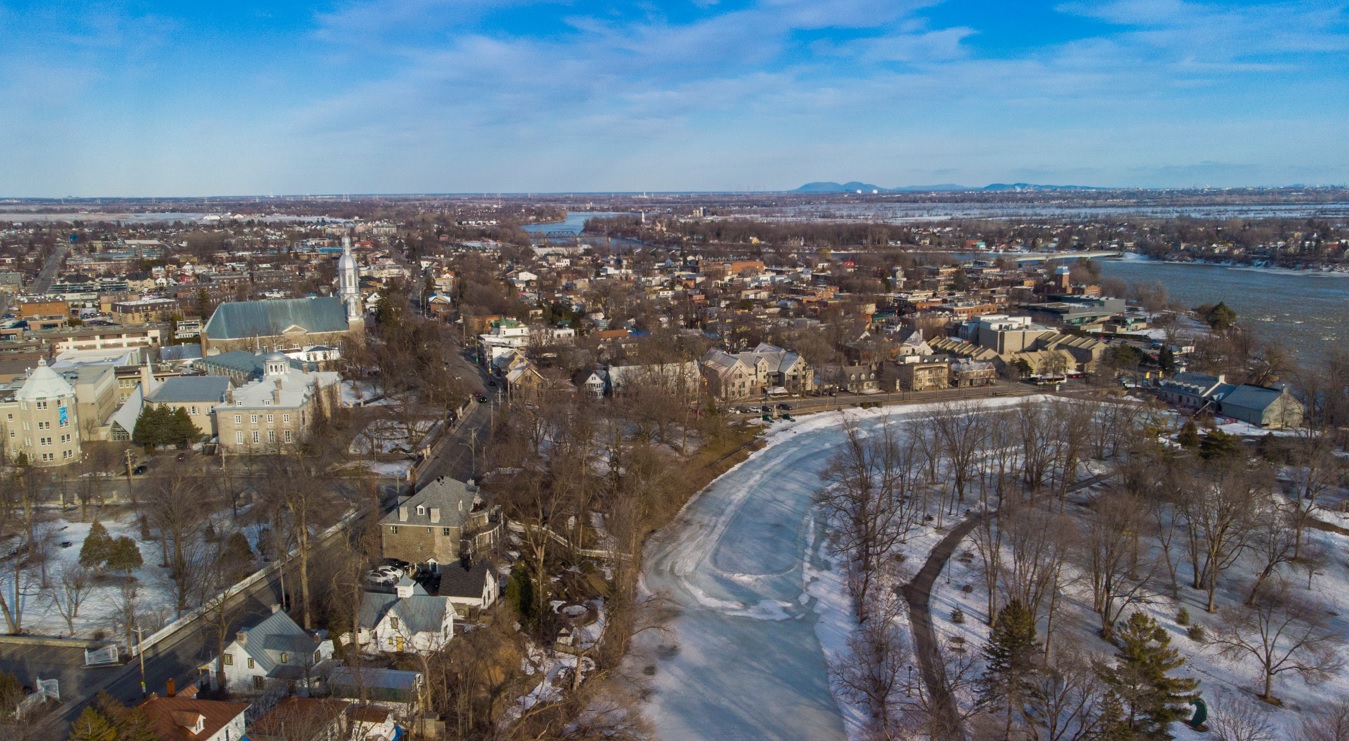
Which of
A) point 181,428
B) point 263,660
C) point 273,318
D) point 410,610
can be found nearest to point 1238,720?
point 410,610

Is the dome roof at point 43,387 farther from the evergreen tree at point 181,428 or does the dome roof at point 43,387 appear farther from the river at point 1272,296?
the river at point 1272,296

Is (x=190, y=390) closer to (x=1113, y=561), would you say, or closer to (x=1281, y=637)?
(x=1113, y=561)

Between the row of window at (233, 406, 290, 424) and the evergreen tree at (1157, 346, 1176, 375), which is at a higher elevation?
the row of window at (233, 406, 290, 424)

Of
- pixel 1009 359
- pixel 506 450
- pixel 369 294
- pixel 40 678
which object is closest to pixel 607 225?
pixel 369 294

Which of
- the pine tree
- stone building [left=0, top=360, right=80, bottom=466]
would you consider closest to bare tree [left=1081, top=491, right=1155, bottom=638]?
the pine tree

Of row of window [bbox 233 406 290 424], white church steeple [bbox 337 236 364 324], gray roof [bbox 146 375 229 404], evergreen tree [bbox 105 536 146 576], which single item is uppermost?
white church steeple [bbox 337 236 364 324]

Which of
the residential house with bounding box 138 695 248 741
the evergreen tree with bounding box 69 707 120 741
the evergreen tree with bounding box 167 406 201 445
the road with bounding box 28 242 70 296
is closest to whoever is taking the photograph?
the evergreen tree with bounding box 69 707 120 741

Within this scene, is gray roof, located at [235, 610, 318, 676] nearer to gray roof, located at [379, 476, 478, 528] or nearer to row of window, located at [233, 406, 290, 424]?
gray roof, located at [379, 476, 478, 528]
